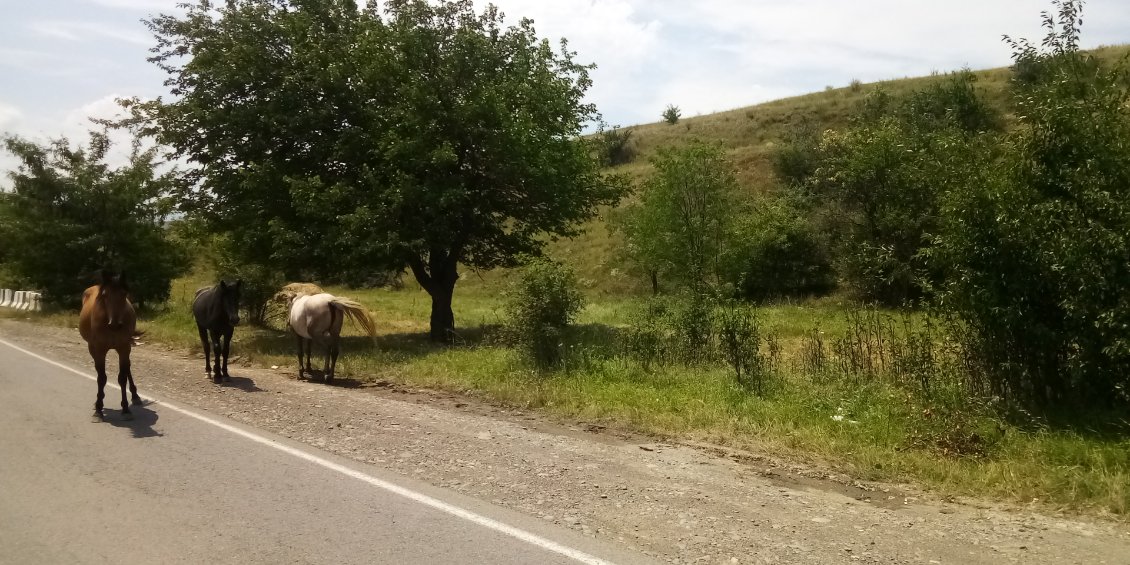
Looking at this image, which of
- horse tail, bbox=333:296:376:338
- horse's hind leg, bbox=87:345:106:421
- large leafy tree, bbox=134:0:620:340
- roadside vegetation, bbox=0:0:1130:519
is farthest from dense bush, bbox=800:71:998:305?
horse's hind leg, bbox=87:345:106:421

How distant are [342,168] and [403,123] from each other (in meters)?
3.05

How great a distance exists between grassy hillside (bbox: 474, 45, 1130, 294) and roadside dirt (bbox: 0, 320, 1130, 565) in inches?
927

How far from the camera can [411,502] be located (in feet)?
19.1

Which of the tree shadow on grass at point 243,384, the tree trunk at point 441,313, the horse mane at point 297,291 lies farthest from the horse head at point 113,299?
the tree trunk at point 441,313

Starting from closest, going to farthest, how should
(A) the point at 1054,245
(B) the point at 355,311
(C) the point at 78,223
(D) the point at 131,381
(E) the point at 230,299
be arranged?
(A) the point at 1054,245 < (D) the point at 131,381 < (E) the point at 230,299 < (B) the point at 355,311 < (C) the point at 78,223

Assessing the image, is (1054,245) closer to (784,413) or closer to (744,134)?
(784,413)

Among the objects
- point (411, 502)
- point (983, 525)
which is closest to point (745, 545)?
point (983, 525)

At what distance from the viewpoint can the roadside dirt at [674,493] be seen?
4.99m

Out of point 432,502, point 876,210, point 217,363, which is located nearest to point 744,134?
point 876,210

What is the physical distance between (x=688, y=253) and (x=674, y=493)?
70.0 feet

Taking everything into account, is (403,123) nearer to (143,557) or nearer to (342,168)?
(342,168)

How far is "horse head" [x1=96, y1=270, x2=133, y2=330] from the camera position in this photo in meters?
9.39

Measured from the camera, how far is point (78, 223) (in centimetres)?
2573

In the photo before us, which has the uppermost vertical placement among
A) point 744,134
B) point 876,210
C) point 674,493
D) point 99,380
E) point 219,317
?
point 744,134
